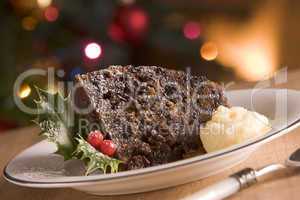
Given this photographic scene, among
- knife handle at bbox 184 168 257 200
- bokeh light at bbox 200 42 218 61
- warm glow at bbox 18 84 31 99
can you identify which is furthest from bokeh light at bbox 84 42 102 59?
knife handle at bbox 184 168 257 200

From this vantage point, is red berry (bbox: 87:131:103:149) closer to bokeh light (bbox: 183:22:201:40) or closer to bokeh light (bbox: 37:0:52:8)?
bokeh light (bbox: 37:0:52:8)

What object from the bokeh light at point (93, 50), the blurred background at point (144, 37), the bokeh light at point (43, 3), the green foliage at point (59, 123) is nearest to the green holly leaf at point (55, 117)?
the green foliage at point (59, 123)

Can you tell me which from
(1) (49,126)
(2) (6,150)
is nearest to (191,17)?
(2) (6,150)

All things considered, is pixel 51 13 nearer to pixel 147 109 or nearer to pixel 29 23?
pixel 29 23

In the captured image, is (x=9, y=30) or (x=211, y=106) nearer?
(x=211, y=106)

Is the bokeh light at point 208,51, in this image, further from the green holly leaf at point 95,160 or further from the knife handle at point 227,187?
the knife handle at point 227,187

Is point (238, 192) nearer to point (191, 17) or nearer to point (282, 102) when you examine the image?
point (282, 102)
